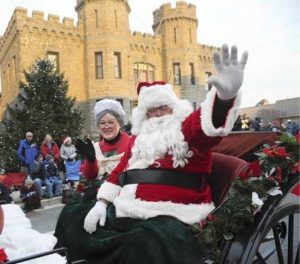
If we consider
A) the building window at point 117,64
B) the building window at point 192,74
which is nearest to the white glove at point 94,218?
the building window at point 117,64

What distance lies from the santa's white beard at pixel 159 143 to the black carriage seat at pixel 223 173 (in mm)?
346

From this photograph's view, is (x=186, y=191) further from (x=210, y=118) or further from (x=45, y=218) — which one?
(x=45, y=218)

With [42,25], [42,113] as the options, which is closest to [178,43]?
[42,25]

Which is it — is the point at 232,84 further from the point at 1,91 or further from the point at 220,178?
the point at 1,91

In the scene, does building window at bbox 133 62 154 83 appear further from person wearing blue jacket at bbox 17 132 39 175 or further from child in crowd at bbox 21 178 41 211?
child in crowd at bbox 21 178 41 211

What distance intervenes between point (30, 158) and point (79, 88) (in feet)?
48.3

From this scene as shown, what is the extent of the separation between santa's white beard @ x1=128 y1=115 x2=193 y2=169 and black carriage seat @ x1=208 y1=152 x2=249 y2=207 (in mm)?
346

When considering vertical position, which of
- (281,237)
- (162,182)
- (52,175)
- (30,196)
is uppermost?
(162,182)

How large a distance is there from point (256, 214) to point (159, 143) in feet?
2.52

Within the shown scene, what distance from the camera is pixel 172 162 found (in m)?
2.48

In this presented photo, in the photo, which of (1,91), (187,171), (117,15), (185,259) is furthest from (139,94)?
(1,91)

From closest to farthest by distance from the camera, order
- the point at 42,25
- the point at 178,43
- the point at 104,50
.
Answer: the point at 42,25, the point at 104,50, the point at 178,43

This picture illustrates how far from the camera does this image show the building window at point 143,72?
26.7 m

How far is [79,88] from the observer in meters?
23.7
